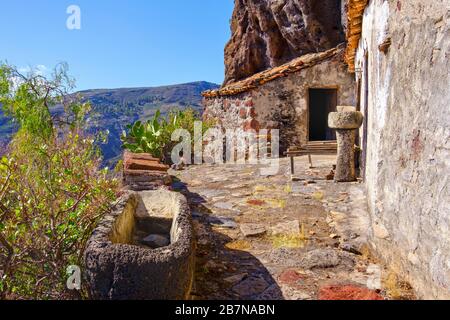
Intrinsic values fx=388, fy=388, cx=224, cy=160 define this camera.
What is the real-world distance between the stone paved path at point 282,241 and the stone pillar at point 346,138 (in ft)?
0.93

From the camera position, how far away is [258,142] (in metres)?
10.2

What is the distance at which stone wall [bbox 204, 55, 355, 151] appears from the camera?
32.7 ft

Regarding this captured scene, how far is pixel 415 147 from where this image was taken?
2.66 metres

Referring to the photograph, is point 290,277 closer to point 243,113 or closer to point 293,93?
point 293,93

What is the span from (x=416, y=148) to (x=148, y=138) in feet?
25.4

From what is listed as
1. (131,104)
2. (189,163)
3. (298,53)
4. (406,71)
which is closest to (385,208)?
(406,71)

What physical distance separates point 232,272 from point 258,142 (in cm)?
727

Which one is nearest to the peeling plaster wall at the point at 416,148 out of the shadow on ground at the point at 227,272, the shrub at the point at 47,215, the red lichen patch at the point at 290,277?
the red lichen patch at the point at 290,277

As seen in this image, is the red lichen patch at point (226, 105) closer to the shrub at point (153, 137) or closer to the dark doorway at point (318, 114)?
the shrub at point (153, 137)

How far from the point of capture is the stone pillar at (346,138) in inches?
234

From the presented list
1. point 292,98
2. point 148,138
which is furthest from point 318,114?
point 148,138

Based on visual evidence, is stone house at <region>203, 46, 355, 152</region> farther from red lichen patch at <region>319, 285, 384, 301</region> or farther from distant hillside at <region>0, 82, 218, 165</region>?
distant hillside at <region>0, 82, 218, 165</region>

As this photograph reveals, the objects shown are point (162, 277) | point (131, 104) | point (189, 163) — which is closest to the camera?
point (162, 277)
